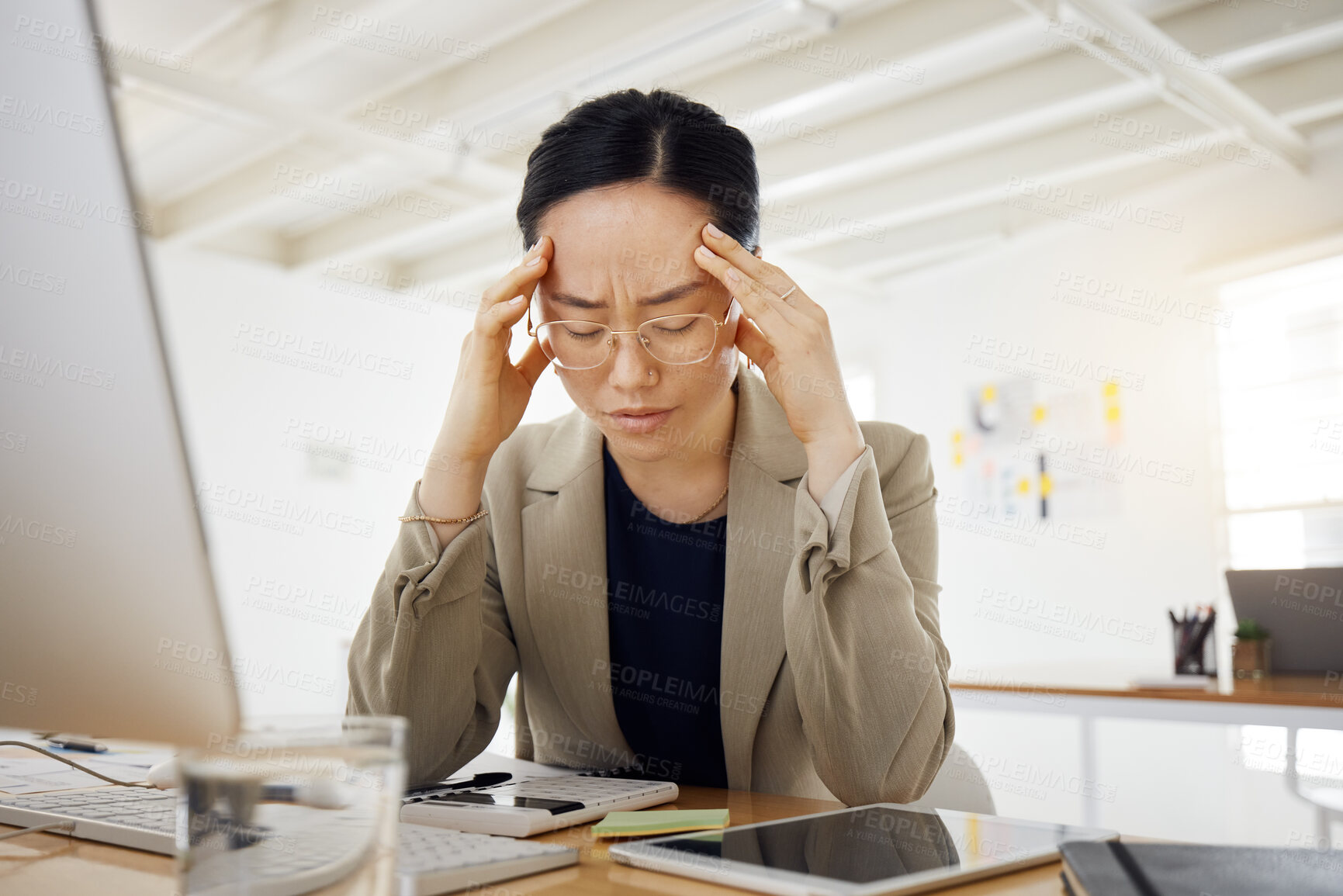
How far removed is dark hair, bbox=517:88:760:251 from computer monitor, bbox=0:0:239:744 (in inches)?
37.1

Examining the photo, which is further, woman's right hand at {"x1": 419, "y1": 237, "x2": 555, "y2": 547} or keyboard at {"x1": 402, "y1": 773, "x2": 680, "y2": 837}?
woman's right hand at {"x1": 419, "y1": 237, "x2": 555, "y2": 547}

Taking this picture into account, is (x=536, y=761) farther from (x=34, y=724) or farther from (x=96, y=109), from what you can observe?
(x=96, y=109)

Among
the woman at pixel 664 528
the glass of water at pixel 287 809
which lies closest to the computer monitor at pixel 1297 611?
the woman at pixel 664 528

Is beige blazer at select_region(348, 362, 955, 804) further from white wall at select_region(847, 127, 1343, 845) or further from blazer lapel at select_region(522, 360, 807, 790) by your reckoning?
white wall at select_region(847, 127, 1343, 845)

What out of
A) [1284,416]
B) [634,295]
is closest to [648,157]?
[634,295]

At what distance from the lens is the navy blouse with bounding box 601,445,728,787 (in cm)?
147

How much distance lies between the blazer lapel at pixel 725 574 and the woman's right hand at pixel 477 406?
16 centimetres

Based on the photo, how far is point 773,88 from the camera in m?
4.24

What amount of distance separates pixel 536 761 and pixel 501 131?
403 cm

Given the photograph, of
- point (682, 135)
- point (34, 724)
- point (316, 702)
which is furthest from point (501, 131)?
point (34, 724)

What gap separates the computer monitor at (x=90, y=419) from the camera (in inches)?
18.2

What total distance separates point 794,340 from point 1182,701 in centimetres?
172

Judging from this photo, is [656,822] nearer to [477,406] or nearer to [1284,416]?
[477,406]

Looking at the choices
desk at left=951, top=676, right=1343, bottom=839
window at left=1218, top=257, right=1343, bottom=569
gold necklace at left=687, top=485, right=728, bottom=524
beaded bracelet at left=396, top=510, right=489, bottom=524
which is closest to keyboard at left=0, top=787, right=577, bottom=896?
beaded bracelet at left=396, top=510, right=489, bottom=524
